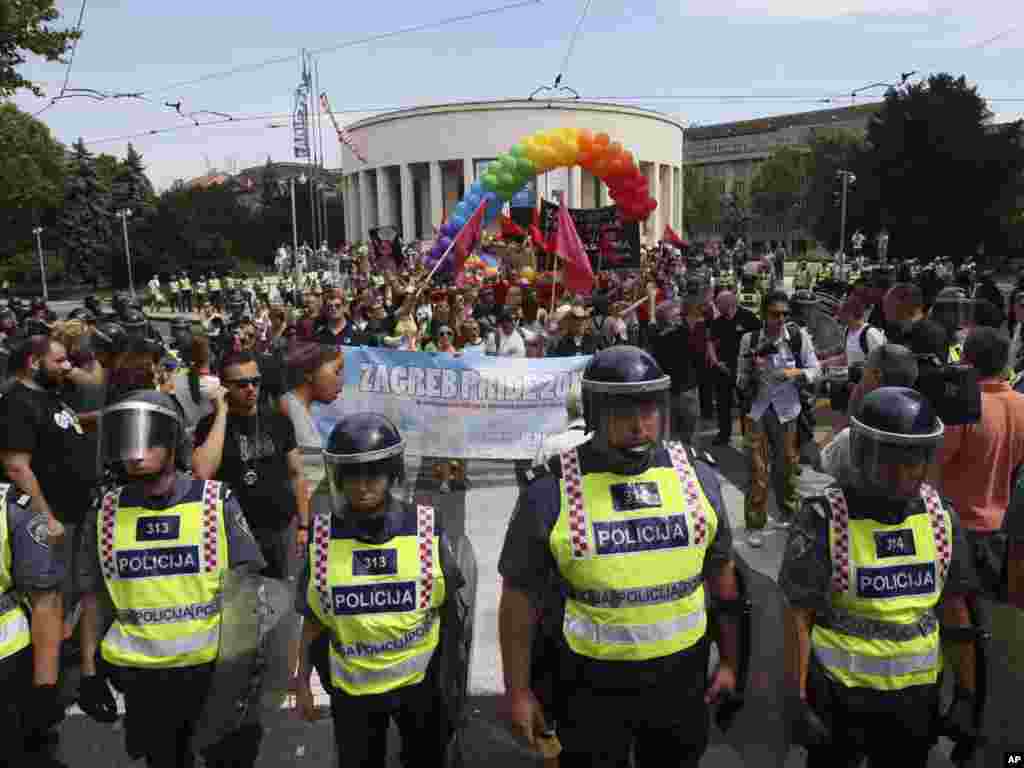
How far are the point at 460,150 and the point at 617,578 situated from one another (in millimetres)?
68995

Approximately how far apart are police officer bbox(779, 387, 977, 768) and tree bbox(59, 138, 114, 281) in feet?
220

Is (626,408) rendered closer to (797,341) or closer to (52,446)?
(52,446)

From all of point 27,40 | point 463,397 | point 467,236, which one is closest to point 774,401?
point 463,397

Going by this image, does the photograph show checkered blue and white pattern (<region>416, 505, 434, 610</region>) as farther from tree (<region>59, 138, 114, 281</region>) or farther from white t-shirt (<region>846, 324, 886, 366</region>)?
tree (<region>59, 138, 114, 281</region>)

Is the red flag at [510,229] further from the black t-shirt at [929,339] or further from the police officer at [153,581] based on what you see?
the police officer at [153,581]

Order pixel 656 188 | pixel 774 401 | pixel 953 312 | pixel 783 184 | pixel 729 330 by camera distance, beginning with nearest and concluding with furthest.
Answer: pixel 774 401 < pixel 953 312 < pixel 729 330 < pixel 656 188 < pixel 783 184

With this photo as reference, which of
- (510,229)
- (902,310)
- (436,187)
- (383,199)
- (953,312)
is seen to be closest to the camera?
→ (902,310)

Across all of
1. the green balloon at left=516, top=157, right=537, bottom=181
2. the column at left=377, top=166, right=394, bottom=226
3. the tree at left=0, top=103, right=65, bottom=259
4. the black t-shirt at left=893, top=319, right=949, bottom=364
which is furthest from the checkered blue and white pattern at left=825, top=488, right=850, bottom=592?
the column at left=377, top=166, right=394, bottom=226

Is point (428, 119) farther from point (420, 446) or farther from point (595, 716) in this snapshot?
point (595, 716)

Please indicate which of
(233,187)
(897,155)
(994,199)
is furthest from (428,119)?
(994,199)

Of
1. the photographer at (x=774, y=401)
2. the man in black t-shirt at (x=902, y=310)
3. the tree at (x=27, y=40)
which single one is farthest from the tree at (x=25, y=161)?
the man in black t-shirt at (x=902, y=310)

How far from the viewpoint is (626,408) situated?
2389 millimetres

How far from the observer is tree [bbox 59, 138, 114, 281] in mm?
61594

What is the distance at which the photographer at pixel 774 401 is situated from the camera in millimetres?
5941
